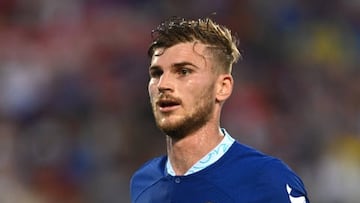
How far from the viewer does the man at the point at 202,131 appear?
2.83 meters

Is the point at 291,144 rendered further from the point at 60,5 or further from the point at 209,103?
the point at 209,103

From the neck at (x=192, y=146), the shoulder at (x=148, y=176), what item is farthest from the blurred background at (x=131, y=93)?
the neck at (x=192, y=146)

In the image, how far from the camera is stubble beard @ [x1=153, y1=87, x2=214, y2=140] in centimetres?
286

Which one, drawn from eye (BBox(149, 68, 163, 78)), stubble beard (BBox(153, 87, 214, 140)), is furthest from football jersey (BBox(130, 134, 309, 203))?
eye (BBox(149, 68, 163, 78))

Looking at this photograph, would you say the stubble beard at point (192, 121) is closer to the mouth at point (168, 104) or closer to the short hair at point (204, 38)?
the mouth at point (168, 104)

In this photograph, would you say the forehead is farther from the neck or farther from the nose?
the neck

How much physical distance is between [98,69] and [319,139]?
1.91m

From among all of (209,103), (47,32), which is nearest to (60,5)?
(47,32)

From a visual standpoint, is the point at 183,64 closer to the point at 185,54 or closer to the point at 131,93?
the point at 185,54

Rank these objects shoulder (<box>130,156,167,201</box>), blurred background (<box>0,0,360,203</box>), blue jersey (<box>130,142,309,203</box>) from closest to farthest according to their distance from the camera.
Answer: blue jersey (<box>130,142,309,203</box>), shoulder (<box>130,156,167,201</box>), blurred background (<box>0,0,360,203</box>)

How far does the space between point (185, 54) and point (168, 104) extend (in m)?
0.19

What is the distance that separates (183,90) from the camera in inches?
112

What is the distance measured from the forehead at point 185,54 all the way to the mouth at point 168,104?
0.15m

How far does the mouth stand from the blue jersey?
0.87ft
